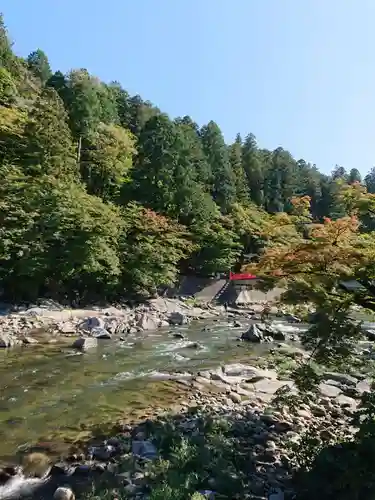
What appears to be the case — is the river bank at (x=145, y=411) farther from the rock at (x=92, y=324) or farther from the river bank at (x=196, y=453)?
the rock at (x=92, y=324)

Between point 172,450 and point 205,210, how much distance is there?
28.3 metres

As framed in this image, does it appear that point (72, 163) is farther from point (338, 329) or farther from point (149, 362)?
point (338, 329)

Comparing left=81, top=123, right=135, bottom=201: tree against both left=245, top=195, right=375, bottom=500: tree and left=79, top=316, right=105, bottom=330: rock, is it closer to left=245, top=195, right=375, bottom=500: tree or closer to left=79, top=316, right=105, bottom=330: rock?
left=79, top=316, right=105, bottom=330: rock

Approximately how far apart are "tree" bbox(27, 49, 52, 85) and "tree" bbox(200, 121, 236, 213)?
19.1m

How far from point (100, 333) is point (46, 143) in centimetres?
1261

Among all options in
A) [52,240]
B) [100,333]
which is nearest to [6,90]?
[52,240]

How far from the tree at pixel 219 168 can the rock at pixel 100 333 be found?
25.5 m

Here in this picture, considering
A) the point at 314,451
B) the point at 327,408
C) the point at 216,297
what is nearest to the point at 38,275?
the point at 216,297

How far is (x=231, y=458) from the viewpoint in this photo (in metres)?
5.93

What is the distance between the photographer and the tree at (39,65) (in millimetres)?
47031

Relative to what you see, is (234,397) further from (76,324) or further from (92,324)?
(76,324)

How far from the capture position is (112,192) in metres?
34.2

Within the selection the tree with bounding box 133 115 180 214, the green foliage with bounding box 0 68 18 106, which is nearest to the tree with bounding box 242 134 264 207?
the tree with bounding box 133 115 180 214

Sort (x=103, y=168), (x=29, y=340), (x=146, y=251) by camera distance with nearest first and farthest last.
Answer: (x=29, y=340) → (x=146, y=251) → (x=103, y=168)
